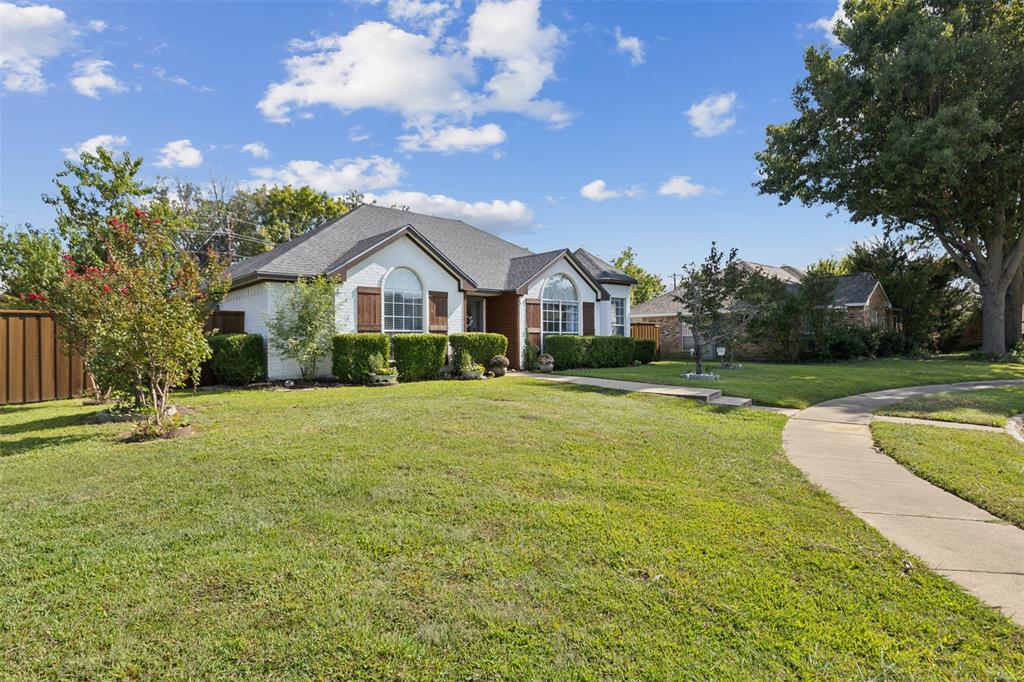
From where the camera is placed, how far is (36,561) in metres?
3.32

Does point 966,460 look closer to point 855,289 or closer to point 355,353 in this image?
point 355,353

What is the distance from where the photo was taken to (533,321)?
19.2m

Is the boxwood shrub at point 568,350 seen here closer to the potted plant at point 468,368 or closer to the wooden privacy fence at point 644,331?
the potted plant at point 468,368

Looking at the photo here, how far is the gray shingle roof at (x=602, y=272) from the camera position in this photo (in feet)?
71.5

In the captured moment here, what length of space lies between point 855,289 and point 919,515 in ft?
90.3

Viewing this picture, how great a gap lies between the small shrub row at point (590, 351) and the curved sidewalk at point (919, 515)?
11.3 metres

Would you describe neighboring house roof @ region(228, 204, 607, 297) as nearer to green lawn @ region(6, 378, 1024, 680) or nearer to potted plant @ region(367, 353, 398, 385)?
potted plant @ region(367, 353, 398, 385)

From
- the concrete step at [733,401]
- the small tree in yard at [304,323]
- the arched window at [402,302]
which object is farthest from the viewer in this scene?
the arched window at [402,302]

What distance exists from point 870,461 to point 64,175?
868 inches

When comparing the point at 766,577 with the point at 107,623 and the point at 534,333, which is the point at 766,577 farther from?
the point at 534,333

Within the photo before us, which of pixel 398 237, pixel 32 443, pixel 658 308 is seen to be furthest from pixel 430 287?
pixel 658 308

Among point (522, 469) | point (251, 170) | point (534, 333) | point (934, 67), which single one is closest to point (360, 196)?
point (251, 170)

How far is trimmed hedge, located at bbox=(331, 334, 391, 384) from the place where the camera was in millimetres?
13859

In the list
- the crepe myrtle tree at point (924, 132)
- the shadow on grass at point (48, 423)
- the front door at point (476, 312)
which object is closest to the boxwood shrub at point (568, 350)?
the front door at point (476, 312)
